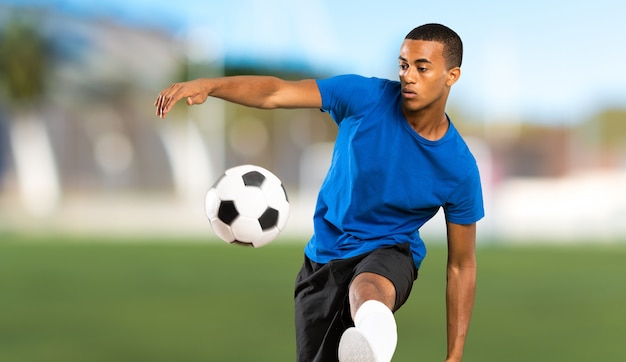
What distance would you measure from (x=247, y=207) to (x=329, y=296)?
75cm

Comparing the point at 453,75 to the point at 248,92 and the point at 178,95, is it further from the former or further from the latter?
the point at 178,95

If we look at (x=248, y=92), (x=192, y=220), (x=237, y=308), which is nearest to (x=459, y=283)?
(x=248, y=92)

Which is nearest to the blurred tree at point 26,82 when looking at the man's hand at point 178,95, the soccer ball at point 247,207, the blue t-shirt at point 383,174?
the soccer ball at point 247,207

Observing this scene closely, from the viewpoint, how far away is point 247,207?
4.92 meters

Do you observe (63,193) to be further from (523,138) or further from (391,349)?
(391,349)

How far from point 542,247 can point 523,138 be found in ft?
106

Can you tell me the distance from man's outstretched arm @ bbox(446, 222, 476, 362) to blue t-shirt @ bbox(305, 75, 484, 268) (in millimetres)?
135

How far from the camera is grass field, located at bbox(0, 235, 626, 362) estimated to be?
7672 mm

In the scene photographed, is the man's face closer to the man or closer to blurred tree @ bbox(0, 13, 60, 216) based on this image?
the man

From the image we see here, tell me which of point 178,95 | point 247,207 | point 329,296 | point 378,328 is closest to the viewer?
point 378,328

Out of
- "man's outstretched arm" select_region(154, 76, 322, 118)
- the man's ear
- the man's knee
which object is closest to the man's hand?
"man's outstretched arm" select_region(154, 76, 322, 118)

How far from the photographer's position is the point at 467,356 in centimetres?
747

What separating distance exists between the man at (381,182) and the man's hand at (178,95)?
0.61 ft

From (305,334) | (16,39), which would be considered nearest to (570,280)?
(305,334)
